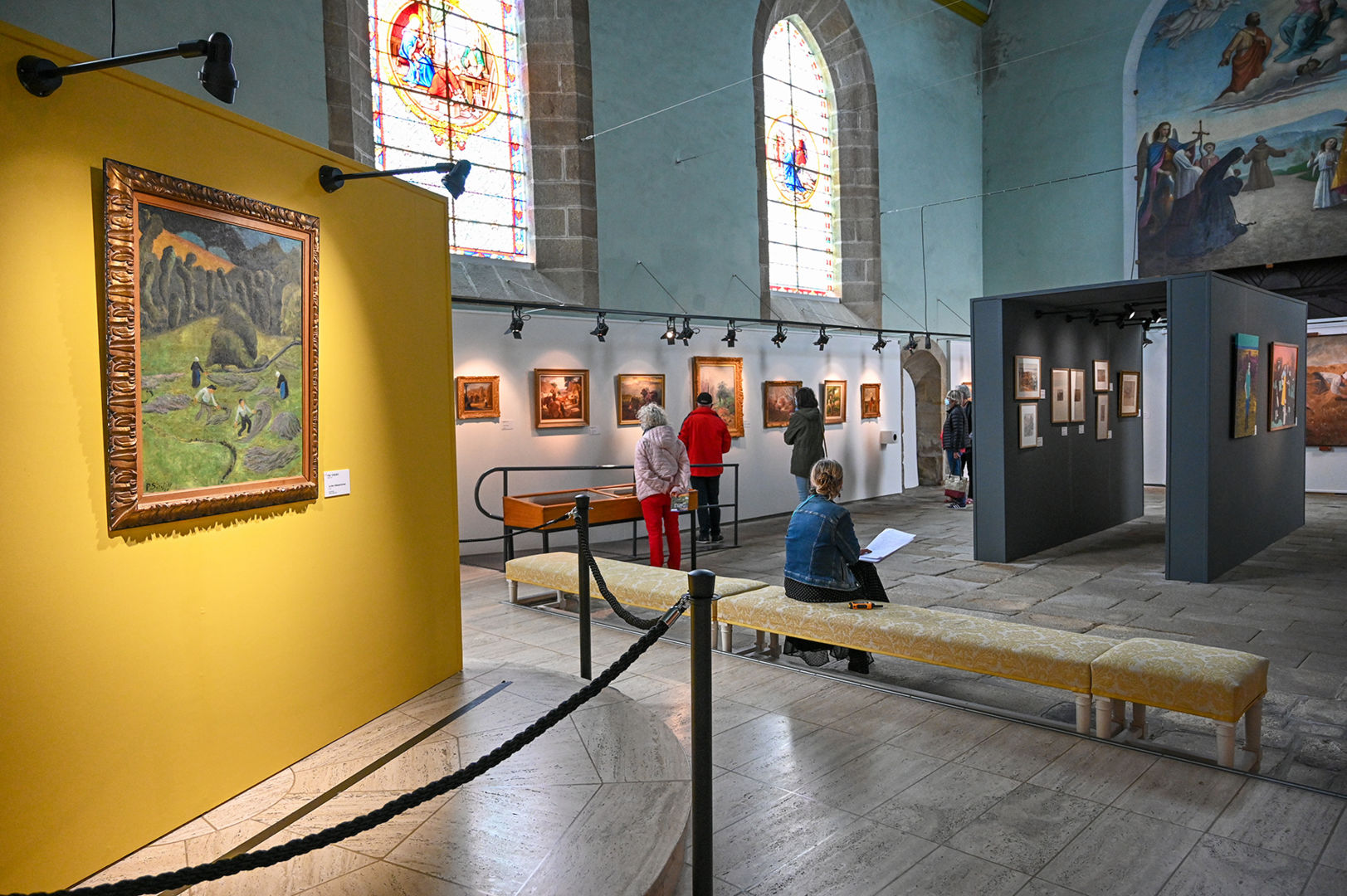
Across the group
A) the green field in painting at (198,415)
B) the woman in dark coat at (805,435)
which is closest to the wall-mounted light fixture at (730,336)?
the woman in dark coat at (805,435)

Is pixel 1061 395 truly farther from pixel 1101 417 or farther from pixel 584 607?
pixel 584 607

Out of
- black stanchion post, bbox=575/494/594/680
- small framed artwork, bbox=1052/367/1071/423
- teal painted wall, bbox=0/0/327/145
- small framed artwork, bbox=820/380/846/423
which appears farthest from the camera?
small framed artwork, bbox=820/380/846/423

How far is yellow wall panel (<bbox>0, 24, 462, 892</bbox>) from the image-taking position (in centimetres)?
305

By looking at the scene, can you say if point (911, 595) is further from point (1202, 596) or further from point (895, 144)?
point (895, 144)

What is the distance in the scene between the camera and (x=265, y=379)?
405 cm

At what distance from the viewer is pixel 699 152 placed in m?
14.2

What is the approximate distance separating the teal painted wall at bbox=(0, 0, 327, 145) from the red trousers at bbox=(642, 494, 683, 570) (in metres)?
5.23

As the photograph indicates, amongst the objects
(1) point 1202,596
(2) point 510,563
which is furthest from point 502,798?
(1) point 1202,596

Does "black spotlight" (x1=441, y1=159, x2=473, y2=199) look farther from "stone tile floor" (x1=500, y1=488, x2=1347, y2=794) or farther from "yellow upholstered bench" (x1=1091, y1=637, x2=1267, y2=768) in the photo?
"yellow upholstered bench" (x1=1091, y1=637, x2=1267, y2=768)

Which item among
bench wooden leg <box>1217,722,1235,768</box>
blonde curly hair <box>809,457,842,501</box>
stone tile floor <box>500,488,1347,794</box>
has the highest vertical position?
blonde curly hair <box>809,457,842,501</box>

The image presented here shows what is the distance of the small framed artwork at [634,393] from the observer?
485 inches

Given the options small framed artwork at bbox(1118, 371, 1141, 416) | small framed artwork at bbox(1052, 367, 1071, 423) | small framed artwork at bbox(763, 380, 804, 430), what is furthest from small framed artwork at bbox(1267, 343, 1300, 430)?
small framed artwork at bbox(763, 380, 804, 430)

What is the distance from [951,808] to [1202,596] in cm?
548

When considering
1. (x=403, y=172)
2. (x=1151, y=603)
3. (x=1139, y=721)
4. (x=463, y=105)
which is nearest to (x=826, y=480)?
(x=1139, y=721)
